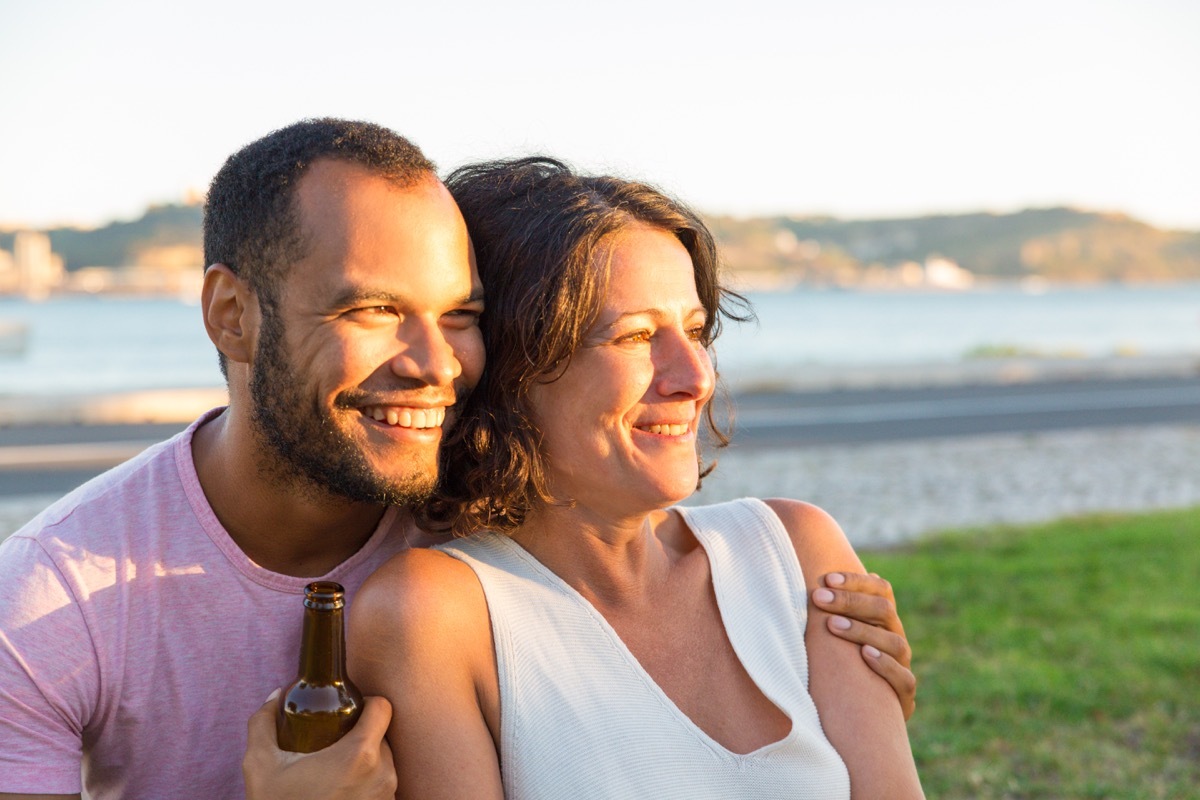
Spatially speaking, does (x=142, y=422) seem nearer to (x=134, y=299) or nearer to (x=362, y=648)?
(x=362, y=648)

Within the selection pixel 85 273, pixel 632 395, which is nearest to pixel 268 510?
pixel 632 395

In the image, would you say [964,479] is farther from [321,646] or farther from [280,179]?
[321,646]

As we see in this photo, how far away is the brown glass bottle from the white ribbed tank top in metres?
0.39

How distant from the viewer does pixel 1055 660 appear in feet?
21.6

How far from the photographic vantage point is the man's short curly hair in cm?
263

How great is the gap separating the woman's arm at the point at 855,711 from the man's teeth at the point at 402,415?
1091 millimetres

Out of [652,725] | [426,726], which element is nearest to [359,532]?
[426,726]

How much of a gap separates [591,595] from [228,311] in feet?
3.46

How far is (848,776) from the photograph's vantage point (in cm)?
283

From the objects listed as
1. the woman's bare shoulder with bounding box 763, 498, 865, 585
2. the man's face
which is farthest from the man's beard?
the woman's bare shoulder with bounding box 763, 498, 865, 585

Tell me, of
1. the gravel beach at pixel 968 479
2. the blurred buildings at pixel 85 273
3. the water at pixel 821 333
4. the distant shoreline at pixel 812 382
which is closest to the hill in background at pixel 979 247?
the water at pixel 821 333

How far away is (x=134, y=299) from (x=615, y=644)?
97795 mm

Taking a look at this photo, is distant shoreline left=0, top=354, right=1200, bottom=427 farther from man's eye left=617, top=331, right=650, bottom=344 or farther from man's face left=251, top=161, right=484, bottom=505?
man's face left=251, top=161, right=484, bottom=505

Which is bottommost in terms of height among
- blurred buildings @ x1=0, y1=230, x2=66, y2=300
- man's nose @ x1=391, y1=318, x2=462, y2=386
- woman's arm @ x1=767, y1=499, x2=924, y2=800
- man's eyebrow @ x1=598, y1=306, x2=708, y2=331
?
blurred buildings @ x1=0, y1=230, x2=66, y2=300
